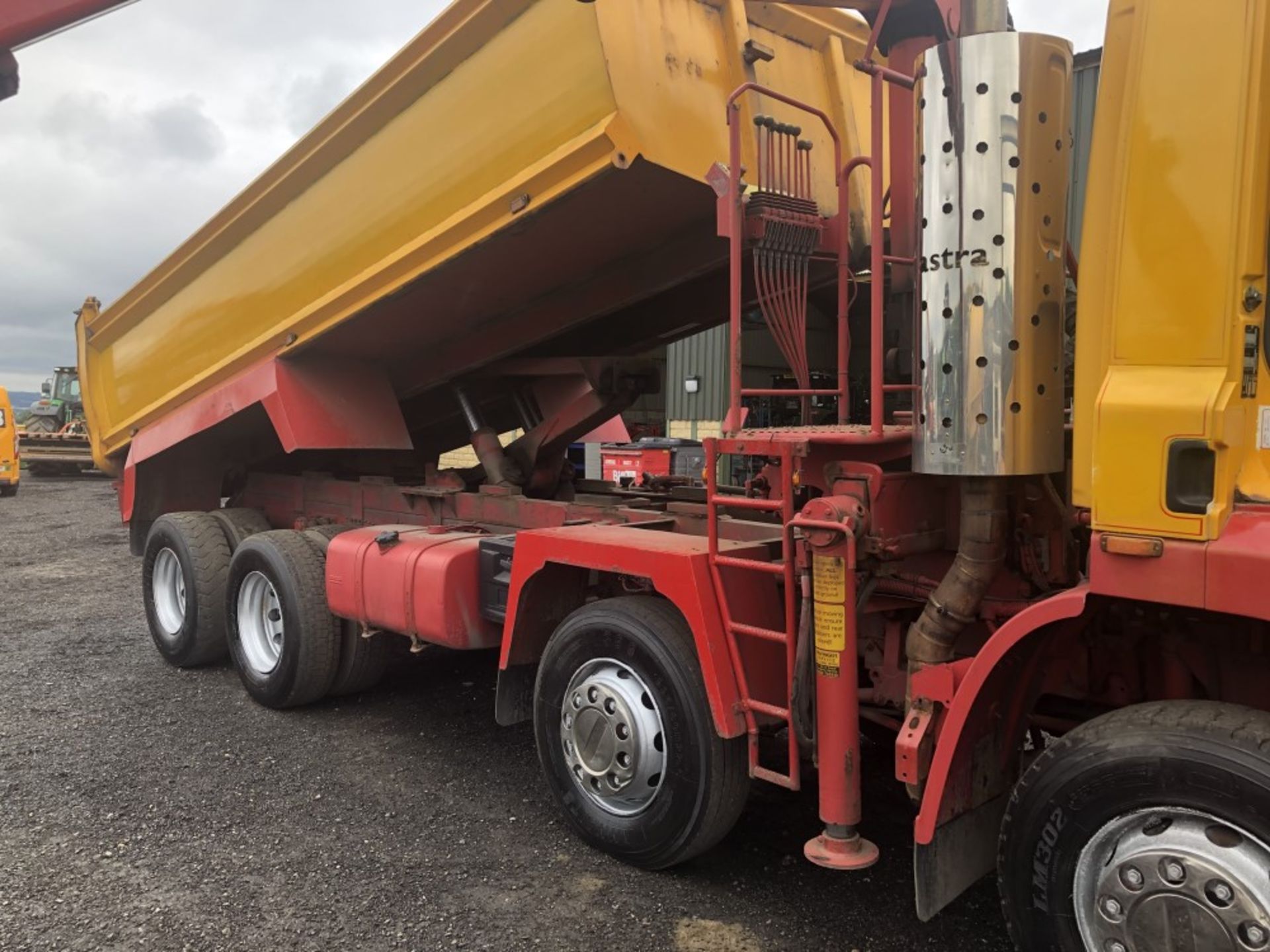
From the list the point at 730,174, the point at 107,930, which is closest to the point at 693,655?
the point at 730,174

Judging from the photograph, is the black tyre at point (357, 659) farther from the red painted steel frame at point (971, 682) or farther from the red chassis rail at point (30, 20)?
the red painted steel frame at point (971, 682)

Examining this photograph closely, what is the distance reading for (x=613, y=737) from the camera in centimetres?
352

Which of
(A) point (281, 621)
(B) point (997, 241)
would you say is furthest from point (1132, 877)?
(A) point (281, 621)

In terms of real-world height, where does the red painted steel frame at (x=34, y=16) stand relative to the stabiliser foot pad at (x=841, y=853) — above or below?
above

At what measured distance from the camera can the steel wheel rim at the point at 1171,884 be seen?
81.8 inches

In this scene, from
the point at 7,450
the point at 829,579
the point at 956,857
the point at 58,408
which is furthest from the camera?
the point at 58,408

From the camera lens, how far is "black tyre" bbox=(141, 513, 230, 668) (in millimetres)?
6105

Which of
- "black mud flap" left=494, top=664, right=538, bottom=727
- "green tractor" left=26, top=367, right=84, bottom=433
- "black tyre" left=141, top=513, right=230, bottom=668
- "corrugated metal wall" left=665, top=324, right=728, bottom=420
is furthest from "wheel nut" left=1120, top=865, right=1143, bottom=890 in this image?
"green tractor" left=26, top=367, right=84, bottom=433

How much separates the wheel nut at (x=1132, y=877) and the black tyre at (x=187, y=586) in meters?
5.19

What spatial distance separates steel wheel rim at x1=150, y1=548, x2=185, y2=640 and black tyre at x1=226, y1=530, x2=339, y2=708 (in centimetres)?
92

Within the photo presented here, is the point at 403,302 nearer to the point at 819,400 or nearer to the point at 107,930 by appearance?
the point at 819,400

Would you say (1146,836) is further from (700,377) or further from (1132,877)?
(700,377)

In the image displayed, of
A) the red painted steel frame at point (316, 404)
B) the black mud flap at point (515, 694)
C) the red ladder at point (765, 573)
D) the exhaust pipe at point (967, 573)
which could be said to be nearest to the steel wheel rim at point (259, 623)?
the red painted steel frame at point (316, 404)

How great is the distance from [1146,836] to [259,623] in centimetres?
477
